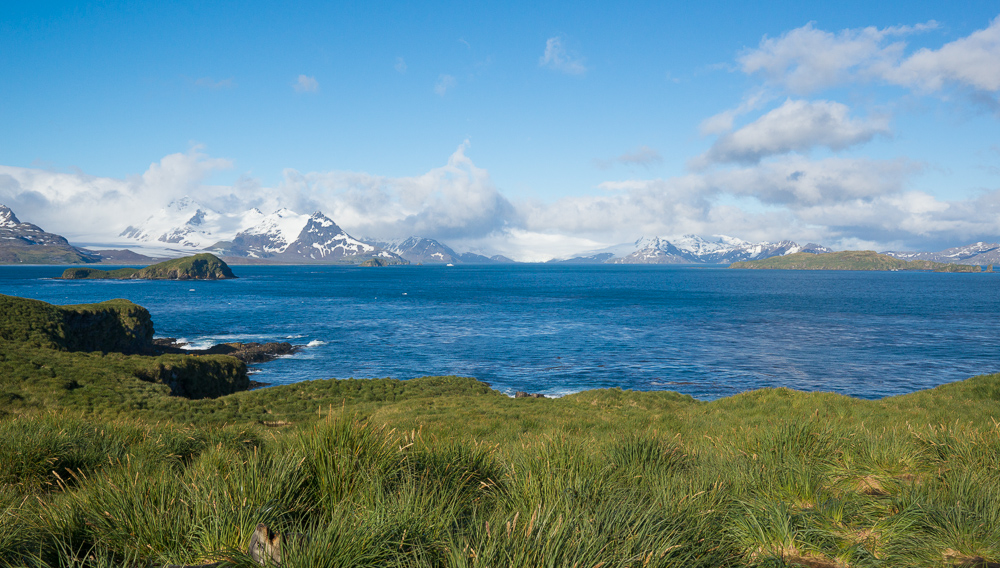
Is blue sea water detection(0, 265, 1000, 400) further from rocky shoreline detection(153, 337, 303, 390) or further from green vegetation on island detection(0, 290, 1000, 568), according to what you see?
green vegetation on island detection(0, 290, 1000, 568)

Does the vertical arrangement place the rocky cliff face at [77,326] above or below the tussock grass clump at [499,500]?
below

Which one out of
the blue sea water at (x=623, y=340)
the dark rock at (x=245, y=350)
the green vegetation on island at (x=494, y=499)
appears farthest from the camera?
the dark rock at (x=245, y=350)

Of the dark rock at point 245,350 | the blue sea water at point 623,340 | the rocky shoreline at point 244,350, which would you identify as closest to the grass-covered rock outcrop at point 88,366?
the rocky shoreline at point 244,350

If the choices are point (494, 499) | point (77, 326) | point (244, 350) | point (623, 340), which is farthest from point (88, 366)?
point (623, 340)

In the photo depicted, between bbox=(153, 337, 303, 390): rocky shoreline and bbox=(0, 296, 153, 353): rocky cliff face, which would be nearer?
bbox=(0, 296, 153, 353): rocky cliff face

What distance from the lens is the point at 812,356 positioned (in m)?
53.1

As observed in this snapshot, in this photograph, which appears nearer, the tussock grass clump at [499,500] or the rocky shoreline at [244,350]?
the tussock grass clump at [499,500]

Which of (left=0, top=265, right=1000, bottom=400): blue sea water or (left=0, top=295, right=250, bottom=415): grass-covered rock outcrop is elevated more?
(left=0, top=295, right=250, bottom=415): grass-covered rock outcrop

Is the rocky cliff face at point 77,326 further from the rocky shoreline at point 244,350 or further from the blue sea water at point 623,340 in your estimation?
the blue sea water at point 623,340

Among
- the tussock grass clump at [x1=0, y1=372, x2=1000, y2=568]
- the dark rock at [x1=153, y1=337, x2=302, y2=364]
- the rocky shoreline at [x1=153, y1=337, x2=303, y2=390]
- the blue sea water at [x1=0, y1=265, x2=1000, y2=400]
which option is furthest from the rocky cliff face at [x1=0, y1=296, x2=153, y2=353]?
the tussock grass clump at [x1=0, y1=372, x2=1000, y2=568]

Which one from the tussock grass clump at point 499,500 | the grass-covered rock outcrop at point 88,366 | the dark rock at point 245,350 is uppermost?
the tussock grass clump at point 499,500

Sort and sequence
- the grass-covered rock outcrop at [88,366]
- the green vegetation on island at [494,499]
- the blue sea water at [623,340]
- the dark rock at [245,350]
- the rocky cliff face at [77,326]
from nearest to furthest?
the green vegetation on island at [494,499], the grass-covered rock outcrop at [88,366], the rocky cliff face at [77,326], the blue sea water at [623,340], the dark rock at [245,350]

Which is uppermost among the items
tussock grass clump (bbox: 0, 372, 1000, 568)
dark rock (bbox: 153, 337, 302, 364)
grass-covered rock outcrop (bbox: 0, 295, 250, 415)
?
tussock grass clump (bbox: 0, 372, 1000, 568)

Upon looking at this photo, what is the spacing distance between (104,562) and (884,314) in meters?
114
